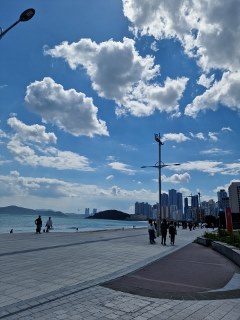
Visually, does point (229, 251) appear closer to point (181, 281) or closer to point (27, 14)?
point (181, 281)

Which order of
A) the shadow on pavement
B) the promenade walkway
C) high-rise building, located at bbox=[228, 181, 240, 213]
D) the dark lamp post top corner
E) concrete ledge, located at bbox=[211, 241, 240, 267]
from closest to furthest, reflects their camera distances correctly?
the promenade walkway, the shadow on pavement, the dark lamp post top corner, concrete ledge, located at bbox=[211, 241, 240, 267], high-rise building, located at bbox=[228, 181, 240, 213]

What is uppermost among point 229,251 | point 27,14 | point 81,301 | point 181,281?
point 27,14

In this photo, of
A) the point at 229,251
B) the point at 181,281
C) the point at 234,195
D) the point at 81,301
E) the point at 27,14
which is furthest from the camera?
the point at 234,195

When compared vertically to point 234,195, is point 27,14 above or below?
below

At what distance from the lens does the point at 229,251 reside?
13.9 m

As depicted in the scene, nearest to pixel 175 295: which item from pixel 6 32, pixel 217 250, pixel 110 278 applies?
pixel 110 278

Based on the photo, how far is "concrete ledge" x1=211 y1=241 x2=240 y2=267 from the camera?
1212 centimetres

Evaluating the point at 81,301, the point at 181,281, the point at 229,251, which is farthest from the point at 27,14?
the point at 229,251

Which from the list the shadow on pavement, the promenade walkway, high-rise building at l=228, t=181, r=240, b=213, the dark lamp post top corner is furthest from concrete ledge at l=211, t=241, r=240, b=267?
high-rise building at l=228, t=181, r=240, b=213

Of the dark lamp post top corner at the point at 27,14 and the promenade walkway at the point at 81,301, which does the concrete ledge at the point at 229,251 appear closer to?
the promenade walkway at the point at 81,301

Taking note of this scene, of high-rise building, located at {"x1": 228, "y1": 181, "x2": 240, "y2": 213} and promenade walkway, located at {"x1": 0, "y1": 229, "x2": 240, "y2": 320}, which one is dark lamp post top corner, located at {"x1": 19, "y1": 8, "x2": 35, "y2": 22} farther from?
high-rise building, located at {"x1": 228, "y1": 181, "x2": 240, "y2": 213}

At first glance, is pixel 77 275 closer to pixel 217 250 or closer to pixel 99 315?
pixel 99 315

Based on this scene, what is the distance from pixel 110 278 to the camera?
8.50m

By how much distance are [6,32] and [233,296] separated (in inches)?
353
